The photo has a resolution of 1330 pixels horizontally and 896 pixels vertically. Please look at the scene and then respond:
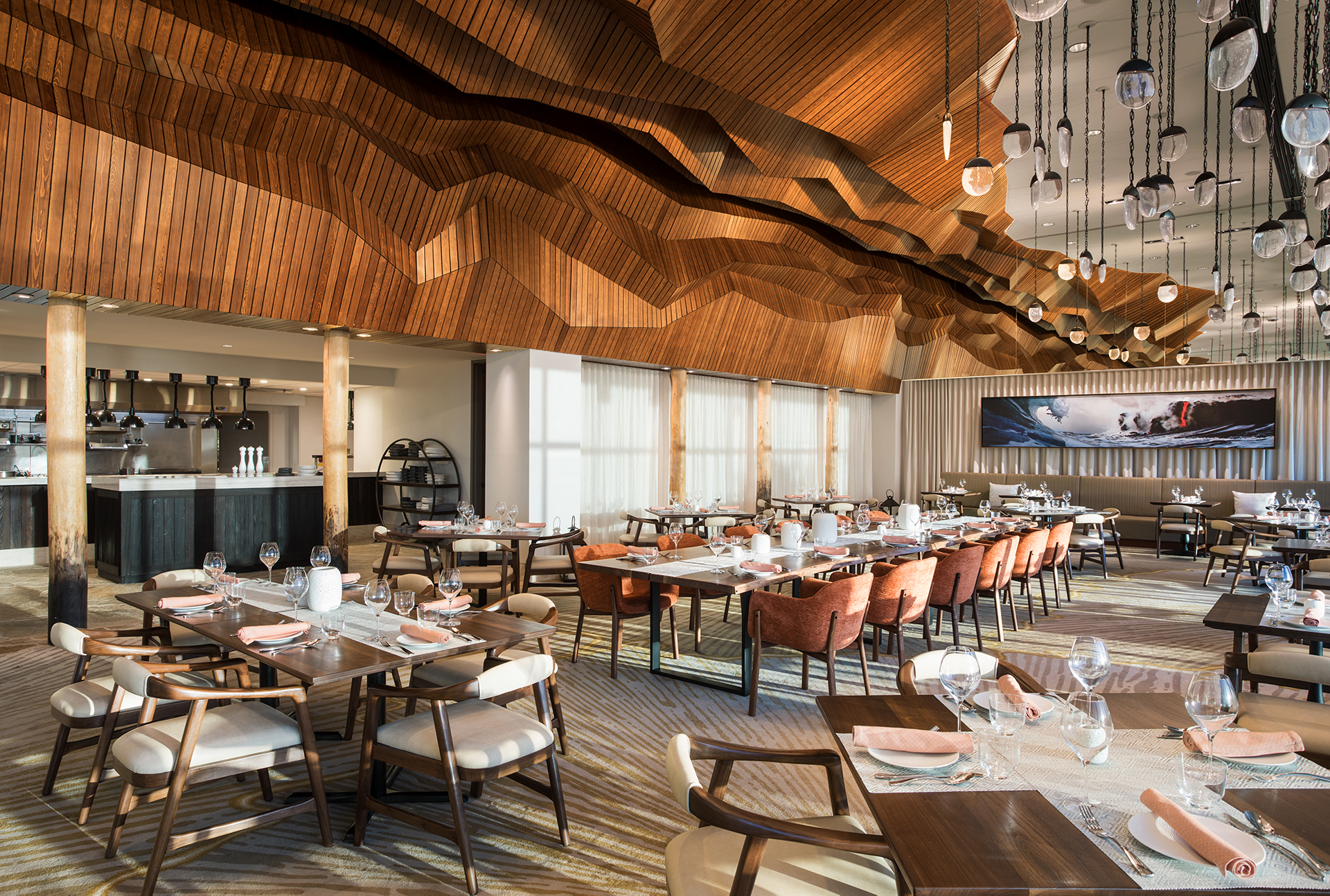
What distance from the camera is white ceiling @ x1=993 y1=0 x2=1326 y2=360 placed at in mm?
7312

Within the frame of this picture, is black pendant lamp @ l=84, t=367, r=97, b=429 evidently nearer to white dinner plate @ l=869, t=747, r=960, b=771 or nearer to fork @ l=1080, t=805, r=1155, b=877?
white dinner plate @ l=869, t=747, r=960, b=771

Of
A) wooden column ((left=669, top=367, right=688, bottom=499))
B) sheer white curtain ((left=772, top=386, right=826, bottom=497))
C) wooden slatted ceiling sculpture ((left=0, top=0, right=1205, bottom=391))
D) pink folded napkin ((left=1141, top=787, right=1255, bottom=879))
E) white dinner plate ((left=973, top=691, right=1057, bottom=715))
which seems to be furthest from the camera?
sheer white curtain ((left=772, top=386, right=826, bottom=497))

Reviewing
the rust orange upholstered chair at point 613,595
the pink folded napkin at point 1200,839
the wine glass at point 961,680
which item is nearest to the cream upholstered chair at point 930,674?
the wine glass at point 961,680

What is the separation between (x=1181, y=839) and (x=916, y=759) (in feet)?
1.79

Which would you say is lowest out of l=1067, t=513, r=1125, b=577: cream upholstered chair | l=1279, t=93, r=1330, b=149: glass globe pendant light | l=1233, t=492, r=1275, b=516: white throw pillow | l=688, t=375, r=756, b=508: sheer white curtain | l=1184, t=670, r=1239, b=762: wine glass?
l=1067, t=513, r=1125, b=577: cream upholstered chair

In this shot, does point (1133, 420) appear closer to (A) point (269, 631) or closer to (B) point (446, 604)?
(B) point (446, 604)

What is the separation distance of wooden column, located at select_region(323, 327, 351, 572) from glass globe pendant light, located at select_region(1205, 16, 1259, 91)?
756 centimetres

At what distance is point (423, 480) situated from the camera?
1186 centimetres

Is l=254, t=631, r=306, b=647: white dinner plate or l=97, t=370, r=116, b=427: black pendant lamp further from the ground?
l=97, t=370, r=116, b=427: black pendant lamp

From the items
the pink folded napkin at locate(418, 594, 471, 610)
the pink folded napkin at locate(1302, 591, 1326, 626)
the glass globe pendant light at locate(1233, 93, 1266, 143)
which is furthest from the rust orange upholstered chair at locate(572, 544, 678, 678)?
the glass globe pendant light at locate(1233, 93, 1266, 143)

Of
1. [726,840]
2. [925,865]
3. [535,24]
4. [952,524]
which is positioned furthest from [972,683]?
[952,524]

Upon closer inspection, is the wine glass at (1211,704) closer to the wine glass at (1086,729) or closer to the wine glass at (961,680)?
the wine glass at (1086,729)

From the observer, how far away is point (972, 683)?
1988mm

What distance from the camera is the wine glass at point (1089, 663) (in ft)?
6.68
